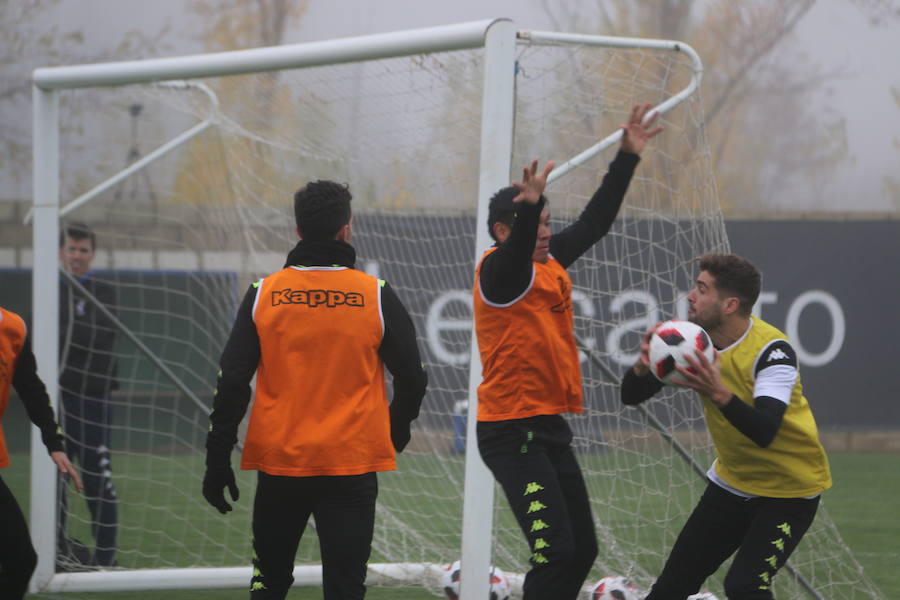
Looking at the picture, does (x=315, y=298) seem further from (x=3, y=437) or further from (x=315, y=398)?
(x=3, y=437)

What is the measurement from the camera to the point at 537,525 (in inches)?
161

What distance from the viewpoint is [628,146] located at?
4371 millimetres

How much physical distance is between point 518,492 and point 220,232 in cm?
605

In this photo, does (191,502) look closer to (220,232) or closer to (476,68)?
(220,232)

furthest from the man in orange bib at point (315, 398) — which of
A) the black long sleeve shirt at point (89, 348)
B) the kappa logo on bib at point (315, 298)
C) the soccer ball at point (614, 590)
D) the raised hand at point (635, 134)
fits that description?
the black long sleeve shirt at point (89, 348)

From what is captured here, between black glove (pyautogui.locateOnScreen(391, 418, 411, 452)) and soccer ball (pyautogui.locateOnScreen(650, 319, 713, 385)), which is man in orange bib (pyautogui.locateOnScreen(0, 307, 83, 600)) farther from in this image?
soccer ball (pyautogui.locateOnScreen(650, 319, 713, 385))

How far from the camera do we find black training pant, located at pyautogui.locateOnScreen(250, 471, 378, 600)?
12.1ft

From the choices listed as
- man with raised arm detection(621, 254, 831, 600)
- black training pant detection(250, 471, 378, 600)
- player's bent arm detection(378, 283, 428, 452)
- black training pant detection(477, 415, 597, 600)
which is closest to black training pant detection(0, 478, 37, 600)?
black training pant detection(250, 471, 378, 600)

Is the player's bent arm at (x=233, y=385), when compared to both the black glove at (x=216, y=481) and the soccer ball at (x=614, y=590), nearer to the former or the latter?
the black glove at (x=216, y=481)

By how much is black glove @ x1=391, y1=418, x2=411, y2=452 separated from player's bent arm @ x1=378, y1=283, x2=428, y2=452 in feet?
0.11

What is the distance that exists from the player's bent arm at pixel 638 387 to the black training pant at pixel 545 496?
32 cm

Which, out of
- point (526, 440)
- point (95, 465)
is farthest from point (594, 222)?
point (95, 465)

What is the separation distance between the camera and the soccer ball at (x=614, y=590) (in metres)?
5.17

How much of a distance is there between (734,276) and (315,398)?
58.5 inches
